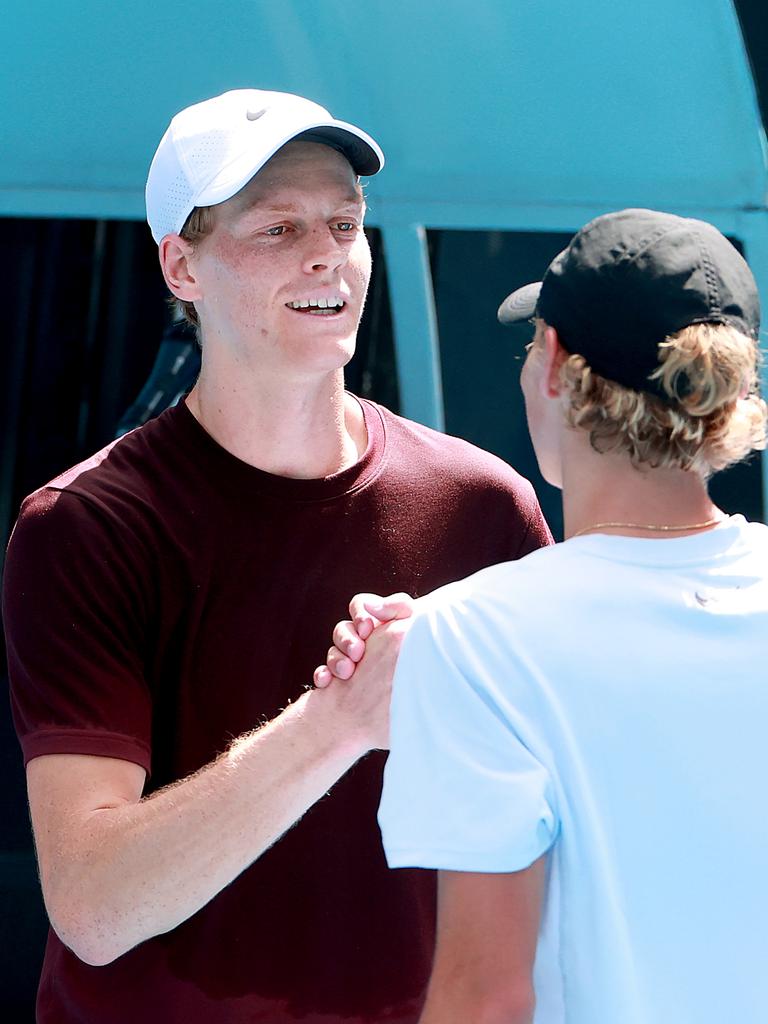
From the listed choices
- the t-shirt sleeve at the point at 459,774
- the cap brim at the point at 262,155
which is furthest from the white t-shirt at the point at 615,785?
the cap brim at the point at 262,155

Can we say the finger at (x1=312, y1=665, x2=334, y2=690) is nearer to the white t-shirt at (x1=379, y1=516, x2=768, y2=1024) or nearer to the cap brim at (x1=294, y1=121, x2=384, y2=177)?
the white t-shirt at (x1=379, y1=516, x2=768, y2=1024)

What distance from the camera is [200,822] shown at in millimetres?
1503

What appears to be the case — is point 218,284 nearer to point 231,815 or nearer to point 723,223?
point 231,815

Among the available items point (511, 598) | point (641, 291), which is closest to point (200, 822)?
point (511, 598)

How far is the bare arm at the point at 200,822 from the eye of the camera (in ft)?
4.92

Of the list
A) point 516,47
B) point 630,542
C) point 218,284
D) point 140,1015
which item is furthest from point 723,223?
point 140,1015

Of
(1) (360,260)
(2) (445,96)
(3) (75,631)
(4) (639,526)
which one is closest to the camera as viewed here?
(4) (639,526)

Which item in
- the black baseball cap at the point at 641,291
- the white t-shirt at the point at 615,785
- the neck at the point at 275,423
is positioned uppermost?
the black baseball cap at the point at 641,291

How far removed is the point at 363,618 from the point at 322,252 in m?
0.63

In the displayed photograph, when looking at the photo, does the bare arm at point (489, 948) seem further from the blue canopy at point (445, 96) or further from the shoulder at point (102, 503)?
the blue canopy at point (445, 96)

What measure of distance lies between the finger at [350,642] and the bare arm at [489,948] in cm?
38

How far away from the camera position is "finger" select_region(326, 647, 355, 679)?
1.50 m

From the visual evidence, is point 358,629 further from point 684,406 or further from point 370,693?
point 684,406

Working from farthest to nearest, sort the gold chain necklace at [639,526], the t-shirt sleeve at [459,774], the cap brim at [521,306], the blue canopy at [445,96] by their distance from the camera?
1. the blue canopy at [445,96]
2. the cap brim at [521,306]
3. the gold chain necklace at [639,526]
4. the t-shirt sleeve at [459,774]
